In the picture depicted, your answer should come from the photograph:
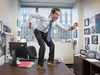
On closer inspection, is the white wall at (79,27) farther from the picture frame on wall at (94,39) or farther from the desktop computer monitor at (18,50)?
the desktop computer monitor at (18,50)

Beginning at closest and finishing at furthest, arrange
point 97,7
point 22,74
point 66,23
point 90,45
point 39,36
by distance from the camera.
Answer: point 22,74 → point 39,36 → point 97,7 → point 90,45 → point 66,23

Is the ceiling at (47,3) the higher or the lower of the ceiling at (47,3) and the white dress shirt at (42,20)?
the higher

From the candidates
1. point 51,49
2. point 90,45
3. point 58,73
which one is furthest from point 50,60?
point 90,45

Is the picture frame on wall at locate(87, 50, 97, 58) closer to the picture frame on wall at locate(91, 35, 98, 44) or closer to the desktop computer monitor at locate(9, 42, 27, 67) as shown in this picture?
the picture frame on wall at locate(91, 35, 98, 44)

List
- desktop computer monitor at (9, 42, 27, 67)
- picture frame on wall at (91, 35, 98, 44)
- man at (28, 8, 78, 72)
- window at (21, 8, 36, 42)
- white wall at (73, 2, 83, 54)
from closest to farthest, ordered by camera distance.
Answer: man at (28, 8, 78, 72) → desktop computer monitor at (9, 42, 27, 67) → picture frame on wall at (91, 35, 98, 44) → white wall at (73, 2, 83, 54) → window at (21, 8, 36, 42)

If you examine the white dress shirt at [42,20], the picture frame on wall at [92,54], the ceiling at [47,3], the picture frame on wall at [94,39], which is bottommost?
the picture frame on wall at [92,54]

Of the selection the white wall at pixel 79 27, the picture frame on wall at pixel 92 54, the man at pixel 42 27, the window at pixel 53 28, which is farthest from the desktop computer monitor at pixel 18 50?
the white wall at pixel 79 27

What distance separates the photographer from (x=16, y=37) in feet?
11.1

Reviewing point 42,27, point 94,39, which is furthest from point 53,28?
point 42,27

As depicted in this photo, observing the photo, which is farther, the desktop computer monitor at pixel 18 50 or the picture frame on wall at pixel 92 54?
the picture frame on wall at pixel 92 54

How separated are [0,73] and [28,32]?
2.88 metres

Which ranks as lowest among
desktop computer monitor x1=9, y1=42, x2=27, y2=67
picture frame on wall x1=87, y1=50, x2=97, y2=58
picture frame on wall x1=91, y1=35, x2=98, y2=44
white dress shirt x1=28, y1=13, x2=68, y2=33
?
picture frame on wall x1=87, y1=50, x2=97, y2=58

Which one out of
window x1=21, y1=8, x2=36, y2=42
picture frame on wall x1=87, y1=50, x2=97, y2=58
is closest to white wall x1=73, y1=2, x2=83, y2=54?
picture frame on wall x1=87, y1=50, x2=97, y2=58

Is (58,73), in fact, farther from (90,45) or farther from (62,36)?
(62,36)
